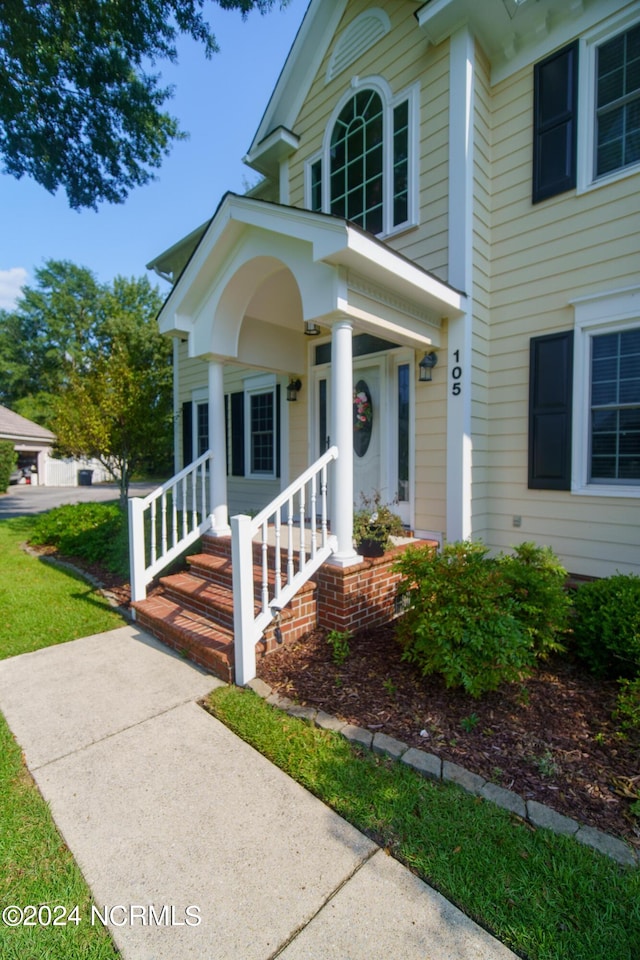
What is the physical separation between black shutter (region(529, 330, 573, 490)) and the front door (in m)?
1.33

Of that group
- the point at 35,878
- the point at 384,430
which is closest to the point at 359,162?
the point at 384,430

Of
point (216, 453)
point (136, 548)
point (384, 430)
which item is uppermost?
point (384, 430)

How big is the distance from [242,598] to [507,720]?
78.3 inches

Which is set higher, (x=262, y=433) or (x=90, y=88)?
(x=90, y=88)

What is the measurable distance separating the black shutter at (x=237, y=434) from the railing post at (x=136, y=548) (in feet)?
10.5

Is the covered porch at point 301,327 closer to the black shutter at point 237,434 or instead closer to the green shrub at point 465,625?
the green shrub at point 465,625

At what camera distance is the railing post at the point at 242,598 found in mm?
3430

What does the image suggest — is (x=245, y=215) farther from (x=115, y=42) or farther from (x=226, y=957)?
(x=115, y=42)

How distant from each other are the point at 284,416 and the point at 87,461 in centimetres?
385

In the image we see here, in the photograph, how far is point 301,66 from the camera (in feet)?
21.0

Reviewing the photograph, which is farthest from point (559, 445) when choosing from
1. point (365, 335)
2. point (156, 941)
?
point (156, 941)

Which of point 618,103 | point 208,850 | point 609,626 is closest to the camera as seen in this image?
point 208,850

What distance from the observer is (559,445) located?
15.3 feet

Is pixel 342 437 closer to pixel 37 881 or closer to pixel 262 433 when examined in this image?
pixel 37 881
